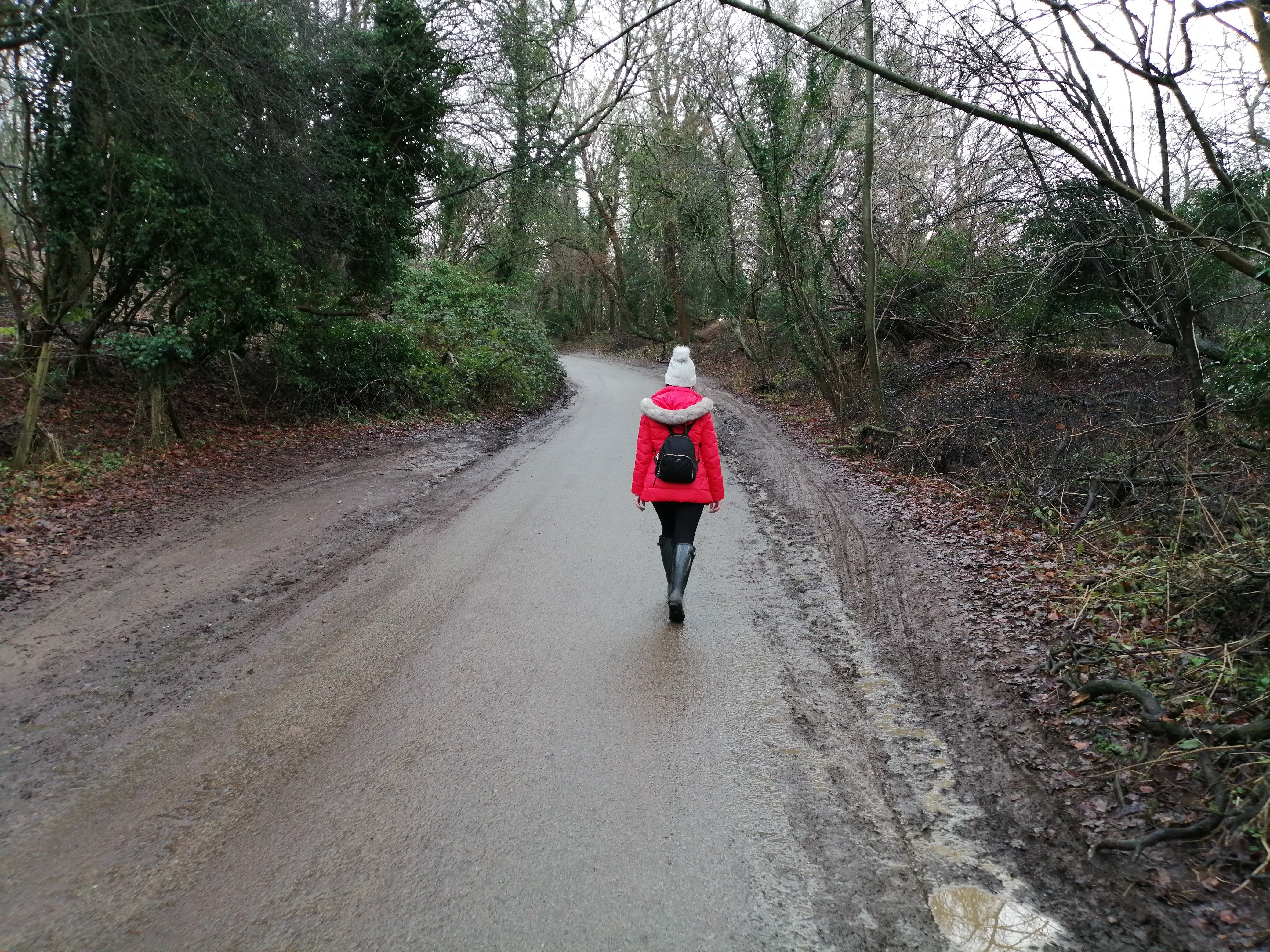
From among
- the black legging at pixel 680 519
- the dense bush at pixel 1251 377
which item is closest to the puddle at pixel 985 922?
the black legging at pixel 680 519

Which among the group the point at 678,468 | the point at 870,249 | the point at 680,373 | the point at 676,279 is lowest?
the point at 678,468

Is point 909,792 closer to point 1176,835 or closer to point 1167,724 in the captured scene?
point 1176,835

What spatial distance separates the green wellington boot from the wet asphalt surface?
129mm

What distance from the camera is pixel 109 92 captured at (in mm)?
7902

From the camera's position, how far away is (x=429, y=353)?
667 inches

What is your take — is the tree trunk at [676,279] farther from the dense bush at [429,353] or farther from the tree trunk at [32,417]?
the tree trunk at [32,417]

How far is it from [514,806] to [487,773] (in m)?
0.29

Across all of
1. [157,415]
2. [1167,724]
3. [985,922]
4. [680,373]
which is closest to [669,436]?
[680,373]

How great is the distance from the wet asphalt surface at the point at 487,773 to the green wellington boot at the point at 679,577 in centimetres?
13

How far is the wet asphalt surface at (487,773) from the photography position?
8.76 feet

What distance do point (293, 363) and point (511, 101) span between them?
20.6ft

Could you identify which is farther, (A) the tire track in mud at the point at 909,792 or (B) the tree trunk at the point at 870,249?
(B) the tree trunk at the point at 870,249

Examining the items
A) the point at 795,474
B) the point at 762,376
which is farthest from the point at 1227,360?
the point at 762,376

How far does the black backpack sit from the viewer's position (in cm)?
519
